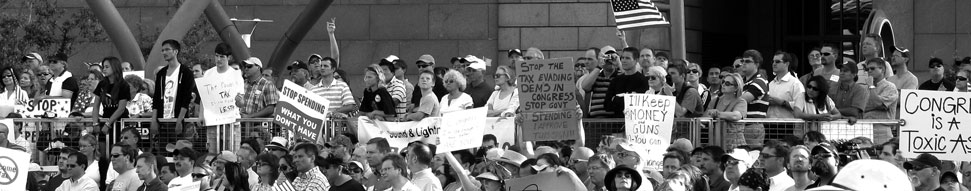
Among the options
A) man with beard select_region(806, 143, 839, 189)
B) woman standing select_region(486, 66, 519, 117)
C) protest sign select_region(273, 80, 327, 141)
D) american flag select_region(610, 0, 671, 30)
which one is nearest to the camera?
man with beard select_region(806, 143, 839, 189)

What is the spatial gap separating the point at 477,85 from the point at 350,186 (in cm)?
497

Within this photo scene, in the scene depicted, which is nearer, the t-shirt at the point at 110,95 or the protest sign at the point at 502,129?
the protest sign at the point at 502,129

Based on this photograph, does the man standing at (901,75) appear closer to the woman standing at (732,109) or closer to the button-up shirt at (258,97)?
the woman standing at (732,109)

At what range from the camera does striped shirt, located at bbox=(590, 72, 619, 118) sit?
18.8m

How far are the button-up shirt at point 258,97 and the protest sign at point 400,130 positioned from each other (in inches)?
56.5

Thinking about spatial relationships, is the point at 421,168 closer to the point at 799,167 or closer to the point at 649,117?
the point at 649,117

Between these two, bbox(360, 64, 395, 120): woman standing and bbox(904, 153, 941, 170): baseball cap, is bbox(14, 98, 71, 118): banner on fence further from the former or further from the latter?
bbox(904, 153, 941, 170): baseball cap

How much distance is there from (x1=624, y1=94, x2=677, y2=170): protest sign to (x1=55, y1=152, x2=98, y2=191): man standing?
4.67 meters

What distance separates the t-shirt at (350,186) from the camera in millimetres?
15164

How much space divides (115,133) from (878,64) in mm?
7190

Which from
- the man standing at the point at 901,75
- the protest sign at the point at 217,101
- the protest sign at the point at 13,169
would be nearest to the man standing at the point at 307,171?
the protest sign at the point at 13,169

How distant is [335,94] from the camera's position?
19859 mm

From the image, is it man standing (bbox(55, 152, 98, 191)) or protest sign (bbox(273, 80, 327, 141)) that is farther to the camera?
protest sign (bbox(273, 80, 327, 141))

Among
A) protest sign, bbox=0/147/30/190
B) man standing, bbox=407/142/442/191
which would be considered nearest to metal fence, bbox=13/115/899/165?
protest sign, bbox=0/147/30/190
